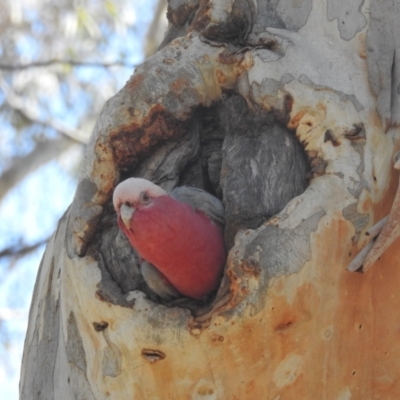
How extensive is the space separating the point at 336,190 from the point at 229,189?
0.90 ft

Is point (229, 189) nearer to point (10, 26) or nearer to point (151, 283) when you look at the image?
point (151, 283)

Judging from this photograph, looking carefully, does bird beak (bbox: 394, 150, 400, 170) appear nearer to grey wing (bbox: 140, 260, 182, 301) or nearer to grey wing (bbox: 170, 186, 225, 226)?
grey wing (bbox: 170, 186, 225, 226)

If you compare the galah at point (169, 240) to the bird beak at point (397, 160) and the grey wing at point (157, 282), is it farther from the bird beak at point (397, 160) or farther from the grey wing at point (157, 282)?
the bird beak at point (397, 160)

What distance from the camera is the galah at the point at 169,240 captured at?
168 cm

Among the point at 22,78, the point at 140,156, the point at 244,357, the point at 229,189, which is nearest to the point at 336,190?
the point at 229,189

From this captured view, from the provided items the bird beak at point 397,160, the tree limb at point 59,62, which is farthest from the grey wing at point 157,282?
the tree limb at point 59,62

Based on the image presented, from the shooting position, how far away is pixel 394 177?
1.62m

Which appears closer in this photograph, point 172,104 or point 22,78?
point 172,104

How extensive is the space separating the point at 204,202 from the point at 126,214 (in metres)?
0.22

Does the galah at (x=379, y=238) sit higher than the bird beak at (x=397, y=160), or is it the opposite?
the bird beak at (x=397, y=160)

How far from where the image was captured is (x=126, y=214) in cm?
168

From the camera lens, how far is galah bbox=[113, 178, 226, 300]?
5.53ft

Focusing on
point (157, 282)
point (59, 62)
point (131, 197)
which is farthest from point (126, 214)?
point (59, 62)

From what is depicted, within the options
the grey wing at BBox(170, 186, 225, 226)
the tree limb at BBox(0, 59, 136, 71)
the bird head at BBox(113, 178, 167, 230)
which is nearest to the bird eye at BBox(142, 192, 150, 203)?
the bird head at BBox(113, 178, 167, 230)
